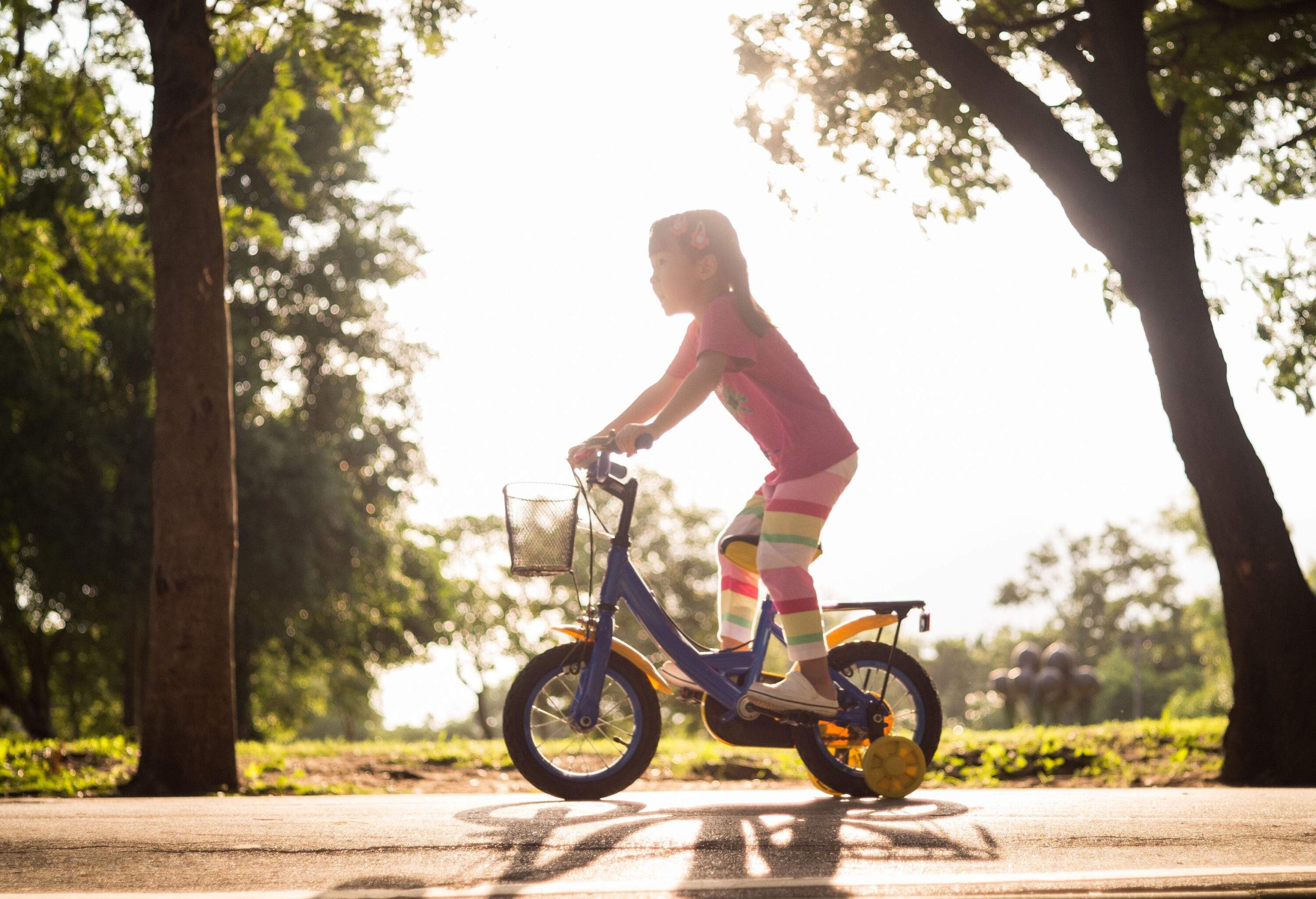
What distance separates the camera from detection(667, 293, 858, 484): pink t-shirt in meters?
4.68

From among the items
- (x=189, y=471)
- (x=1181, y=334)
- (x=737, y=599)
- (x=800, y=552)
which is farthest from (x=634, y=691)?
(x=1181, y=334)

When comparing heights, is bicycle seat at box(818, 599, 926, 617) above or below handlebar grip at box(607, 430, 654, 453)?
below

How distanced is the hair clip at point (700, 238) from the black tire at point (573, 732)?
1.61 metres

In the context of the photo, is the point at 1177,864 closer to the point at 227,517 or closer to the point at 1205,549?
the point at 227,517

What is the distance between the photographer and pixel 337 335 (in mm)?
25750

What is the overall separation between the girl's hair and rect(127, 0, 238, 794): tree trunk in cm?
404

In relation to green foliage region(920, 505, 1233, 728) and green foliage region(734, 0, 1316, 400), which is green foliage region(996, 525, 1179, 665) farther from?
green foliage region(734, 0, 1316, 400)

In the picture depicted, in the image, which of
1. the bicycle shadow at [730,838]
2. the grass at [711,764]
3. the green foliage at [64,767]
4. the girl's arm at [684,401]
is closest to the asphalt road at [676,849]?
the bicycle shadow at [730,838]

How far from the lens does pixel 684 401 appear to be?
15.0 feet

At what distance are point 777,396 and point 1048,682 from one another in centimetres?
3207

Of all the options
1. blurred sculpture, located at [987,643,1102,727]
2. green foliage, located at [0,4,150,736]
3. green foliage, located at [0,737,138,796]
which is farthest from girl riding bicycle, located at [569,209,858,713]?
blurred sculpture, located at [987,643,1102,727]

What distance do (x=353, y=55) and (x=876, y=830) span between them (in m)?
8.52

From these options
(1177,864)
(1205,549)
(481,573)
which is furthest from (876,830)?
(1205,549)

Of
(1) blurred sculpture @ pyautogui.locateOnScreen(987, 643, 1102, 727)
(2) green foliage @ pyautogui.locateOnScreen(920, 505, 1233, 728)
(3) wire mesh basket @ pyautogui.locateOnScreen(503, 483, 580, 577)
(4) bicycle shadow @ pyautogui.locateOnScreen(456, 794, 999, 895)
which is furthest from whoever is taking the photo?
(2) green foliage @ pyautogui.locateOnScreen(920, 505, 1233, 728)
